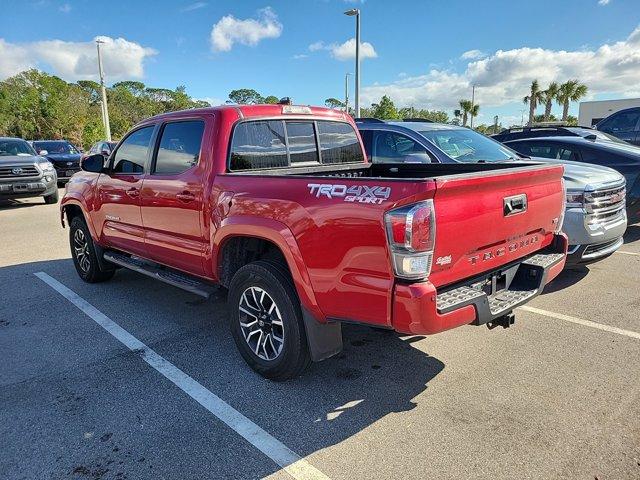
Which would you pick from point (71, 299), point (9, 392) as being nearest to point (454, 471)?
point (9, 392)

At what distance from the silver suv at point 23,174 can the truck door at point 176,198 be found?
31.4 ft

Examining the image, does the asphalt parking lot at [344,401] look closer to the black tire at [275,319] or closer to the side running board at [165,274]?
the black tire at [275,319]

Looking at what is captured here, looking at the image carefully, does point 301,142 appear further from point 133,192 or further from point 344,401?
point 344,401

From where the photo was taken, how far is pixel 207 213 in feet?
12.0

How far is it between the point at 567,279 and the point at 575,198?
3.73 feet

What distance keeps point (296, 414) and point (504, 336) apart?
2108 mm

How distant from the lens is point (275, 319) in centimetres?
326

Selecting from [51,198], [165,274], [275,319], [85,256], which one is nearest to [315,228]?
[275,319]

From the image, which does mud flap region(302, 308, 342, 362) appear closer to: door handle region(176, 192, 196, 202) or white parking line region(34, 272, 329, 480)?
white parking line region(34, 272, 329, 480)

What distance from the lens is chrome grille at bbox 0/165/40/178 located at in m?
11.6

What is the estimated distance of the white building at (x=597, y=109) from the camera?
128 ft

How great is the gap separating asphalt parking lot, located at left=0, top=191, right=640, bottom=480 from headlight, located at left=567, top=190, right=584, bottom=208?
102 cm

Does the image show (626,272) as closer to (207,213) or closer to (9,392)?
(207,213)

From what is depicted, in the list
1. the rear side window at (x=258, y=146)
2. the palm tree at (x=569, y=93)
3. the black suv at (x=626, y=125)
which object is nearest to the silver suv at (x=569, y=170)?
the rear side window at (x=258, y=146)
